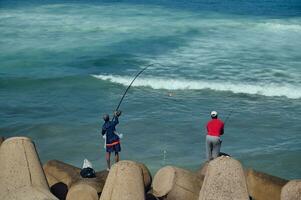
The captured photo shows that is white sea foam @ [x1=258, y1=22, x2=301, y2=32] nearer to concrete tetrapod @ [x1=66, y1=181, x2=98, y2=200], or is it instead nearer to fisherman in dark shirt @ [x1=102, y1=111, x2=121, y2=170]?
fisherman in dark shirt @ [x1=102, y1=111, x2=121, y2=170]

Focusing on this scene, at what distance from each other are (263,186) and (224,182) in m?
1.57

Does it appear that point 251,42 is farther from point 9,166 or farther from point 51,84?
point 9,166

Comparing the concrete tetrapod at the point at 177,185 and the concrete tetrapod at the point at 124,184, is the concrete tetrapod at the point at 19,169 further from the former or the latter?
the concrete tetrapod at the point at 177,185

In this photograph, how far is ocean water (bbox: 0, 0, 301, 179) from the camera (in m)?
13.4

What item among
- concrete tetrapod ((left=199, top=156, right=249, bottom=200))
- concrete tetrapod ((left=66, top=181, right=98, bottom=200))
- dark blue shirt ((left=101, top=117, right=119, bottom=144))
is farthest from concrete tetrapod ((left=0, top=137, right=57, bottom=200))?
dark blue shirt ((left=101, top=117, right=119, bottom=144))

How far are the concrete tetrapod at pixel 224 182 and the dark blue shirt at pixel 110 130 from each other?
3.59 meters

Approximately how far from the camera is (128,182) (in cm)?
655

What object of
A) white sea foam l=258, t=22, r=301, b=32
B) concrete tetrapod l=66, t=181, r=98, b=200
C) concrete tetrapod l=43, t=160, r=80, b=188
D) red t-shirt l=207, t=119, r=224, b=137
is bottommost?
concrete tetrapod l=43, t=160, r=80, b=188

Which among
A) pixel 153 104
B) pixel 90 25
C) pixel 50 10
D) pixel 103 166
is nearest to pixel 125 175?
pixel 103 166

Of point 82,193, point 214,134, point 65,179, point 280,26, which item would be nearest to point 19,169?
point 82,193

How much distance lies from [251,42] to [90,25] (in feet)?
31.0

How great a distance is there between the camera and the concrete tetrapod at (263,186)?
302 inches

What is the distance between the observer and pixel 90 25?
31969 millimetres

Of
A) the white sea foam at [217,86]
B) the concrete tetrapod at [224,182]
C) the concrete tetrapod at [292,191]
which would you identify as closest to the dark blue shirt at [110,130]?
the concrete tetrapod at [224,182]
